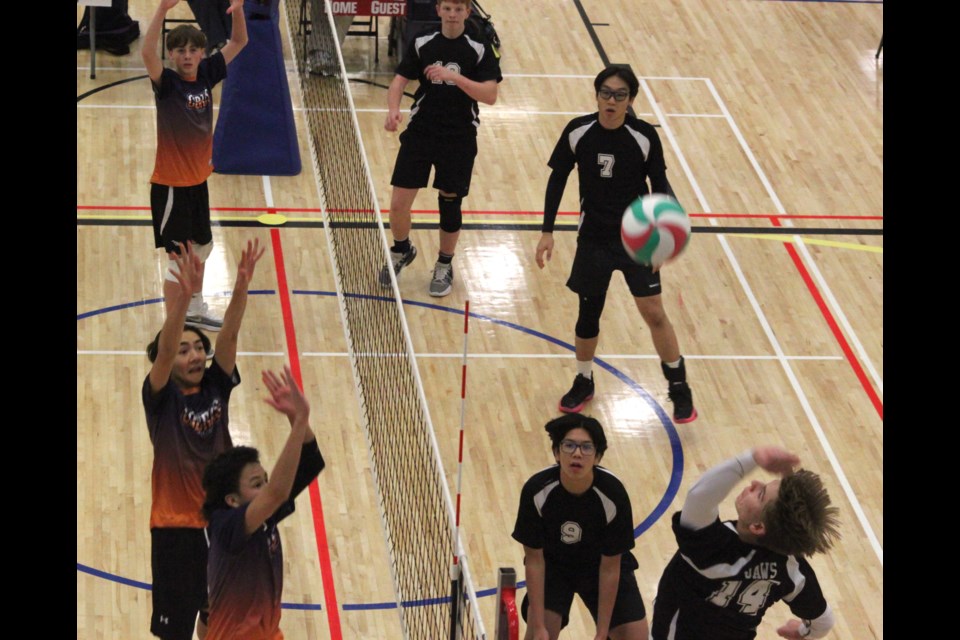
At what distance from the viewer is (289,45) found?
52.7 feet

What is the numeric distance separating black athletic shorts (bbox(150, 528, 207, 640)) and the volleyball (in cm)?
348

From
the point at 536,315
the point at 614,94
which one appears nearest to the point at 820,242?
the point at 536,315

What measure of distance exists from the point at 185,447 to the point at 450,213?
4.79 metres

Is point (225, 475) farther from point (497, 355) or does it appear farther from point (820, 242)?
point (820, 242)

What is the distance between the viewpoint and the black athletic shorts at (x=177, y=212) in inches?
423

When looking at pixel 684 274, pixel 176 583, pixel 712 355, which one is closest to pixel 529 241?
pixel 684 274

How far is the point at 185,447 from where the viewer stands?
24.0 ft

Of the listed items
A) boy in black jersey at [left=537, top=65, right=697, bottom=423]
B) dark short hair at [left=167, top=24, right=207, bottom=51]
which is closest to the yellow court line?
boy in black jersey at [left=537, top=65, right=697, bottom=423]

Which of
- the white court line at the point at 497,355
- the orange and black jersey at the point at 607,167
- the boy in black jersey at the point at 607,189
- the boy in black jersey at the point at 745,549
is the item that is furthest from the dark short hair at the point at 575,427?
the white court line at the point at 497,355

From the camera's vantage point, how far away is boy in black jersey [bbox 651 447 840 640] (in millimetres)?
6492

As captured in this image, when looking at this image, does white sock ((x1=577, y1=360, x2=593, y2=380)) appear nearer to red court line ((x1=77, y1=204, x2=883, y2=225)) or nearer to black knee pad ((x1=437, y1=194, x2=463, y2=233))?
black knee pad ((x1=437, y1=194, x2=463, y2=233))

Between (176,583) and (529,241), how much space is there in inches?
237

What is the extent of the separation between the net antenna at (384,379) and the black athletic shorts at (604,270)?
4.25 feet

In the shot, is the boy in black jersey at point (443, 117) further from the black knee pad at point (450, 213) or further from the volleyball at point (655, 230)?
the volleyball at point (655, 230)
